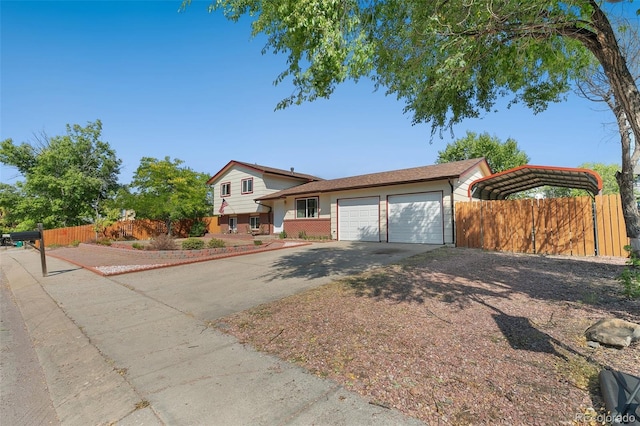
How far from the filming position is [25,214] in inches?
989

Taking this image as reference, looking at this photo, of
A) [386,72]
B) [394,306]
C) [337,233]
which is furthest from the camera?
[337,233]

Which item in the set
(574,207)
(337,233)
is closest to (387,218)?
(337,233)

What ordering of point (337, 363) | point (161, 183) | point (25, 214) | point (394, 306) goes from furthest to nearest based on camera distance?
point (25, 214) < point (161, 183) < point (394, 306) < point (337, 363)

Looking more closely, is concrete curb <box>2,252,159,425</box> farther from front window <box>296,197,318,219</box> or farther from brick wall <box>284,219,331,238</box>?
front window <box>296,197,318,219</box>

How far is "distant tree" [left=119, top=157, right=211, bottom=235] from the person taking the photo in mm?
22016

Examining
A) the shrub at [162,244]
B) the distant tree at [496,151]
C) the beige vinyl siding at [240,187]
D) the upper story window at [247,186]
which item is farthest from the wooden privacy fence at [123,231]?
the distant tree at [496,151]

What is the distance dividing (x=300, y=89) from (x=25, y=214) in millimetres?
32508

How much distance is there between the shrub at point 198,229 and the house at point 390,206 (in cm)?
977

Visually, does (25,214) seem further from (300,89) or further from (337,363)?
(337,363)

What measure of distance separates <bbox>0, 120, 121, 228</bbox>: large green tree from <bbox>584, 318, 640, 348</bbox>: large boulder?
33.3 m

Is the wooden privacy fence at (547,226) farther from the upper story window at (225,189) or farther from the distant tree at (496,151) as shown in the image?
the distant tree at (496,151)

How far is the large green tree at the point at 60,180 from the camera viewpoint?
81.9ft

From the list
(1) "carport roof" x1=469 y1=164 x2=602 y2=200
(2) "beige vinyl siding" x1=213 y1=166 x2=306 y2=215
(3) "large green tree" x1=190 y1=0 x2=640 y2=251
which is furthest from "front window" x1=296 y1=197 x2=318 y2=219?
(3) "large green tree" x1=190 y1=0 x2=640 y2=251
